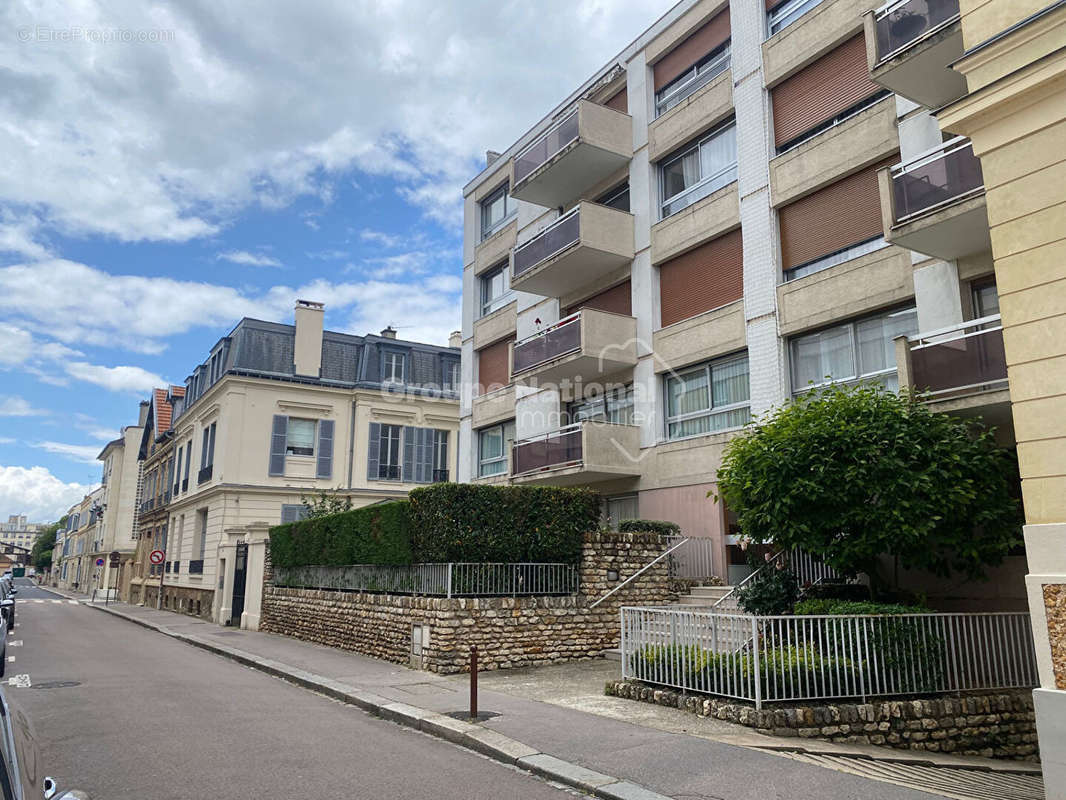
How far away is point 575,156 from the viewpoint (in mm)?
19297

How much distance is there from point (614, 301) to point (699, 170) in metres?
3.64

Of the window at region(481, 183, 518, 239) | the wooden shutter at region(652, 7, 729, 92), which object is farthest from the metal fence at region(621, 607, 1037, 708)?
the window at region(481, 183, 518, 239)

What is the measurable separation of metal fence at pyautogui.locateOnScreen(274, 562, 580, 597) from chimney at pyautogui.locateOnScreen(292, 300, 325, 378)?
1654 cm

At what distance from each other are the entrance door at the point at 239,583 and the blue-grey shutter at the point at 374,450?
25.2 feet

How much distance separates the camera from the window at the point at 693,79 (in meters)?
17.6

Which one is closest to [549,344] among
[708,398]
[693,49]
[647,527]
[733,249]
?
[708,398]

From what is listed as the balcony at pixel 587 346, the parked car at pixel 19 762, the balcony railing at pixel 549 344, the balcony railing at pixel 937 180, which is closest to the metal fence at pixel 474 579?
the balcony at pixel 587 346

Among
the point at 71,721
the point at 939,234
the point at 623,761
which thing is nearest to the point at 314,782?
the point at 623,761

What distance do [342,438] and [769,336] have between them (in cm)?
2009

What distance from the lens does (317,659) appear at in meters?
14.7

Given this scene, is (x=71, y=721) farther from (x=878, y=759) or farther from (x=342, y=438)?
(x=342, y=438)

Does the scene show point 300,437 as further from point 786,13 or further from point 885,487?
point 885,487

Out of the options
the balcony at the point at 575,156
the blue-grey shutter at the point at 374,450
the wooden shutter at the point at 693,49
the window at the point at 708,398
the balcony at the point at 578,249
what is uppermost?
the wooden shutter at the point at 693,49

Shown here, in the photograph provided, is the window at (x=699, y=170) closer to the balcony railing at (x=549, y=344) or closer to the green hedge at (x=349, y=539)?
the balcony railing at (x=549, y=344)
